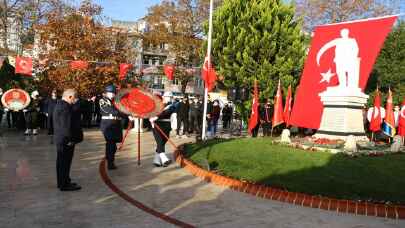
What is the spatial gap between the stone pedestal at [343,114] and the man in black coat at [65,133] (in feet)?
34.7

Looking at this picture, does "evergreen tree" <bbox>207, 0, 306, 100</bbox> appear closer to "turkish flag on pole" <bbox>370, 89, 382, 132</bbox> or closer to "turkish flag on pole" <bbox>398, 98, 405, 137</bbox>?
"turkish flag on pole" <bbox>370, 89, 382, 132</bbox>

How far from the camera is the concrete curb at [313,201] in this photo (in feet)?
23.5

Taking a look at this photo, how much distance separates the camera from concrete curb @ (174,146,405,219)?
282 inches

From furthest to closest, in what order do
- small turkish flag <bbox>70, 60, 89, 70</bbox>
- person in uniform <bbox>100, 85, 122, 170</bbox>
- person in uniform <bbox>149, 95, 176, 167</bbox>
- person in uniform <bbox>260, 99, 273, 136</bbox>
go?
1. small turkish flag <bbox>70, 60, 89, 70</bbox>
2. person in uniform <bbox>260, 99, 273, 136</bbox>
3. person in uniform <bbox>149, 95, 176, 167</bbox>
4. person in uniform <bbox>100, 85, 122, 170</bbox>

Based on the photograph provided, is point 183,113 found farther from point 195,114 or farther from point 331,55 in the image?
point 331,55

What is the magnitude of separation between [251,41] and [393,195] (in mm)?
19604

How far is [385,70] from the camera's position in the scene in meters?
39.3

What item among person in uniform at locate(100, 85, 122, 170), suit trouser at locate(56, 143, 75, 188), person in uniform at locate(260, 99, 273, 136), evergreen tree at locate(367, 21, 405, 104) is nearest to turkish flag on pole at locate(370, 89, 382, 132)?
person in uniform at locate(260, 99, 273, 136)

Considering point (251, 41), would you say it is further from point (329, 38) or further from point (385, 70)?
point (385, 70)

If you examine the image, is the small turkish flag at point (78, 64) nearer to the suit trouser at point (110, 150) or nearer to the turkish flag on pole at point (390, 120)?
the suit trouser at point (110, 150)

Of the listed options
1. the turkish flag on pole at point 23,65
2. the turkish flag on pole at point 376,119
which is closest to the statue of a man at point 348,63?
the turkish flag on pole at point 376,119

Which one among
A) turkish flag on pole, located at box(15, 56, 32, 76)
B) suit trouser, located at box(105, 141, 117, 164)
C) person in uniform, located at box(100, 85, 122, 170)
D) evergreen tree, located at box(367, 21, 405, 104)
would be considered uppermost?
evergreen tree, located at box(367, 21, 405, 104)

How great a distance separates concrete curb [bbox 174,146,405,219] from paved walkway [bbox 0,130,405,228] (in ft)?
0.59

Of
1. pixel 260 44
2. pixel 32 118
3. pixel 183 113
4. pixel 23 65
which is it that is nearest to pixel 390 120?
pixel 183 113
